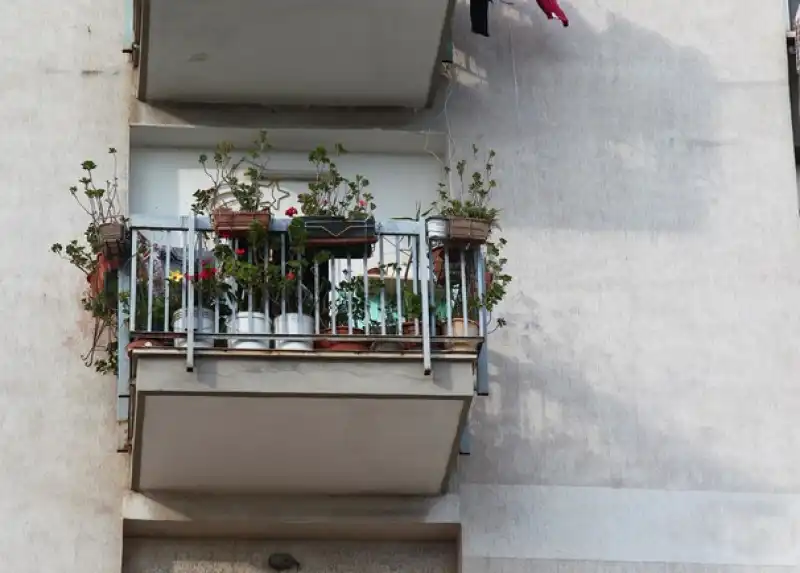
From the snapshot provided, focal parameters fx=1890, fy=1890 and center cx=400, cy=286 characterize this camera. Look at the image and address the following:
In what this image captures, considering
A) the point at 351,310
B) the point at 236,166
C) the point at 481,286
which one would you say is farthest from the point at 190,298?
the point at 236,166

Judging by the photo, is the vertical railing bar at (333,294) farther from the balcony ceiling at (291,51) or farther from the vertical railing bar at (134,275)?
the balcony ceiling at (291,51)

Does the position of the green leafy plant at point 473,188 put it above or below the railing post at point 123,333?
Answer: above

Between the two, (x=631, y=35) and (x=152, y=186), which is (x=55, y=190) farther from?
→ (x=631, y=35)

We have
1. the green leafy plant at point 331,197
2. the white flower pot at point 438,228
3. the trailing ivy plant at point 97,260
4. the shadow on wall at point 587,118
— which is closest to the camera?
the white flower pot at point 438,228

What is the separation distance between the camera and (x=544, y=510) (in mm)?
11367

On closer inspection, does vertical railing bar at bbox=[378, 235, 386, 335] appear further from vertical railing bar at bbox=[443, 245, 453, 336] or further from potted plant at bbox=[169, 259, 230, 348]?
potted plant at bbox=[169, 259, 230, 348]

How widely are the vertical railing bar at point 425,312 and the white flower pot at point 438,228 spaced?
62 millimetres

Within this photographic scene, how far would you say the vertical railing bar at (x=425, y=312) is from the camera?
10297mm

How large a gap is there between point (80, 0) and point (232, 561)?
4009 mm

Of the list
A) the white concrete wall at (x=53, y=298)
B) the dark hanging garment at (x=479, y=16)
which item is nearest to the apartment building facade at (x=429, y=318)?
the white concrete wall at (x=53, y=298)

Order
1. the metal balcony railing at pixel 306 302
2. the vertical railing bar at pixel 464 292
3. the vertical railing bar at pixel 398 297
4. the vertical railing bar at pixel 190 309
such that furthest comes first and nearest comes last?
the vertical railing bar at pixel 464 292, the vertical railing bar at pixel 398 297, the metal balcony railing at pixel 306 302, the vertical railing bar at pixel 190 309

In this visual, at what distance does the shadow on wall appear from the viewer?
40.4 ft

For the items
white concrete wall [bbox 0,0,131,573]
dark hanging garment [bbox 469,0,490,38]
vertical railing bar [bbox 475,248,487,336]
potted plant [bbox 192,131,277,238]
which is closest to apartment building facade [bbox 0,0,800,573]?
white concrete wall [bbox 0,0,131,573]

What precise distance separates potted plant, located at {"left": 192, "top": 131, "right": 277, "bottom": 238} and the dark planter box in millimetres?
254
